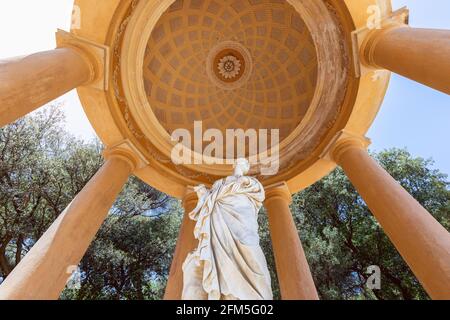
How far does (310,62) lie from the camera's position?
53.7ft

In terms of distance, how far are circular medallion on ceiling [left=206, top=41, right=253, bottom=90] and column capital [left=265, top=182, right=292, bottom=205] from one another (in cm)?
608

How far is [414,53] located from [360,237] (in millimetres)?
14603

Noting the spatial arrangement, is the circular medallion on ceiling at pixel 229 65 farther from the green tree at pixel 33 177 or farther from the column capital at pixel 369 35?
the green tree at pixel 33 177

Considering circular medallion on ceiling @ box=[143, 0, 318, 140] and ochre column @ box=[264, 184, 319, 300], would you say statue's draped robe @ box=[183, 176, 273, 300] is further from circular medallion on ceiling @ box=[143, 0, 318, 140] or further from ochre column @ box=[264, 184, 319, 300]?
circular medallion on ceiling @ box=[143, 0, 318, 140]

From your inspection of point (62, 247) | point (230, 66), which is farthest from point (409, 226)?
point (230, 66)

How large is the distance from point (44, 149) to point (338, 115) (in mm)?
17077

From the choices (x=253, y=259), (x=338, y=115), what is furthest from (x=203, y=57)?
(x=253, y=259)

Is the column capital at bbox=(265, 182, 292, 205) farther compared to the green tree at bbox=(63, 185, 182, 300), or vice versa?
the green tree at bbox=(63, 185, 182, 300)

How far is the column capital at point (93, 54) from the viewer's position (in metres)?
11.5

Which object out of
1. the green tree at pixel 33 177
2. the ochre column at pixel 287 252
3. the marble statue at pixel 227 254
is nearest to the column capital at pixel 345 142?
the ochre column at pixel 287 252

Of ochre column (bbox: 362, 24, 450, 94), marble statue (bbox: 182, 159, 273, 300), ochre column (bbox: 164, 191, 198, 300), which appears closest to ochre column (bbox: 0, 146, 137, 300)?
ochre column (bbox: 164, 191, 198, 300)

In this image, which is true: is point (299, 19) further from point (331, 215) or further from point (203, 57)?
point (331, 215)

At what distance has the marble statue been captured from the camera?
13.7ft

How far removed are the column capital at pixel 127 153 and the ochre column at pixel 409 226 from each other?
803cm
